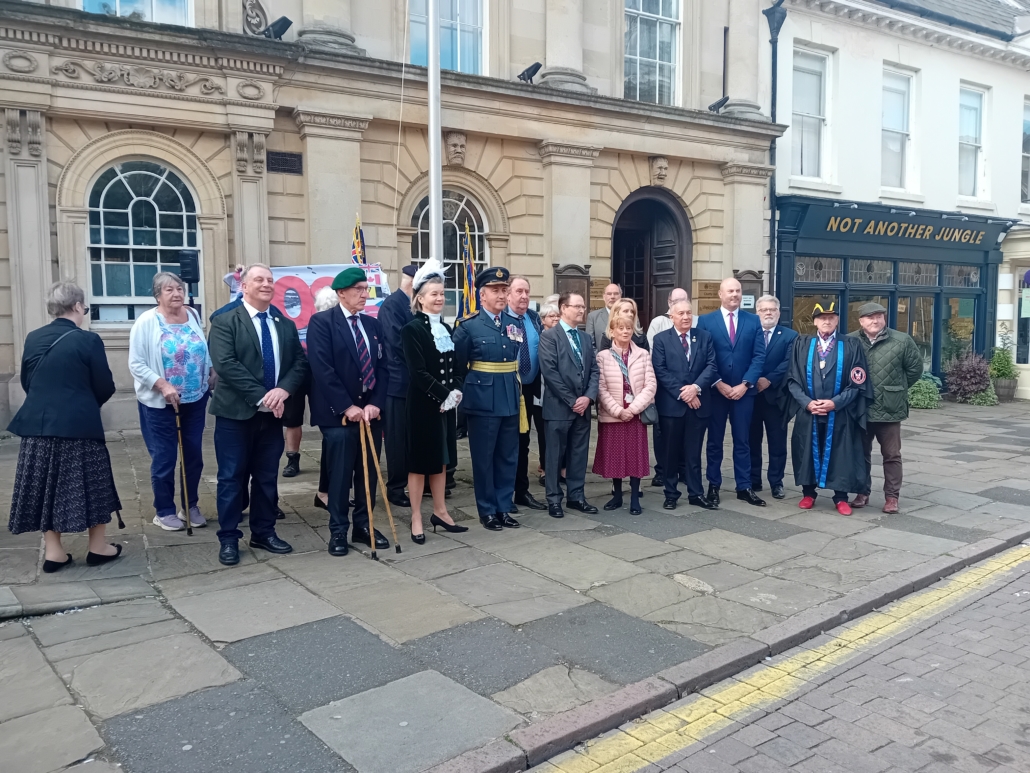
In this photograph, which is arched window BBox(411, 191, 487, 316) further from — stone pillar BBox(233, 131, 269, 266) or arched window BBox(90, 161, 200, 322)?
arched window BBox(90, 161, 200, 322)

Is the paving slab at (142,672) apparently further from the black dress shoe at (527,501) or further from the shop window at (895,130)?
the shop window at (895,130)

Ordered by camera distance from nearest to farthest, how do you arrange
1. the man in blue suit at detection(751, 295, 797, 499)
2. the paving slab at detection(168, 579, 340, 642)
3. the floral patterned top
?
the paving slab at detection(168, 579, 340, 642) → the floral patterned top → the man in blue suit at detection(751, 295, 797, 499)

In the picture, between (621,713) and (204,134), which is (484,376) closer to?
(621,713)

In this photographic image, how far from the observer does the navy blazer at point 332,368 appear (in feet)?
19.1

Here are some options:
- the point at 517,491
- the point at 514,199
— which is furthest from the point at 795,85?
the point at 517,491

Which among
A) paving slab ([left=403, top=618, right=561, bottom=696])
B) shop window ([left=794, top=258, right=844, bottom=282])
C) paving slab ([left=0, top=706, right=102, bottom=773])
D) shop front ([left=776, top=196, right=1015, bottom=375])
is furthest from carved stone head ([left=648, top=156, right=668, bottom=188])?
paving slab ([left=0, top=706, right=102, bottom=773])

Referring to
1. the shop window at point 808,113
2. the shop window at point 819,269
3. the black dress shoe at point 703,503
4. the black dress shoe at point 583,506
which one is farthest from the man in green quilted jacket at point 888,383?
the shop window at point 808,113

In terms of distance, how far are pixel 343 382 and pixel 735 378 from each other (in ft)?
12.5

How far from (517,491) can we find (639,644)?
10.7 ft

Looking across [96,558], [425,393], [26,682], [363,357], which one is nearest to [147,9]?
[363,357]

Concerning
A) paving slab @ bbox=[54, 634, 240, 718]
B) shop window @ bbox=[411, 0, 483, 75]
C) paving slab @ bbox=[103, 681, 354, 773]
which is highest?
shop window @ bbox=[411, 0, 483, 75]

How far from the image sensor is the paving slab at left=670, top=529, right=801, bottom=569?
6.03 m

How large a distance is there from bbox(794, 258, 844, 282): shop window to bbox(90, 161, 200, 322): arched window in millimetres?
11577

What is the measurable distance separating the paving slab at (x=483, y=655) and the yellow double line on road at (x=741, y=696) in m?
0.61
